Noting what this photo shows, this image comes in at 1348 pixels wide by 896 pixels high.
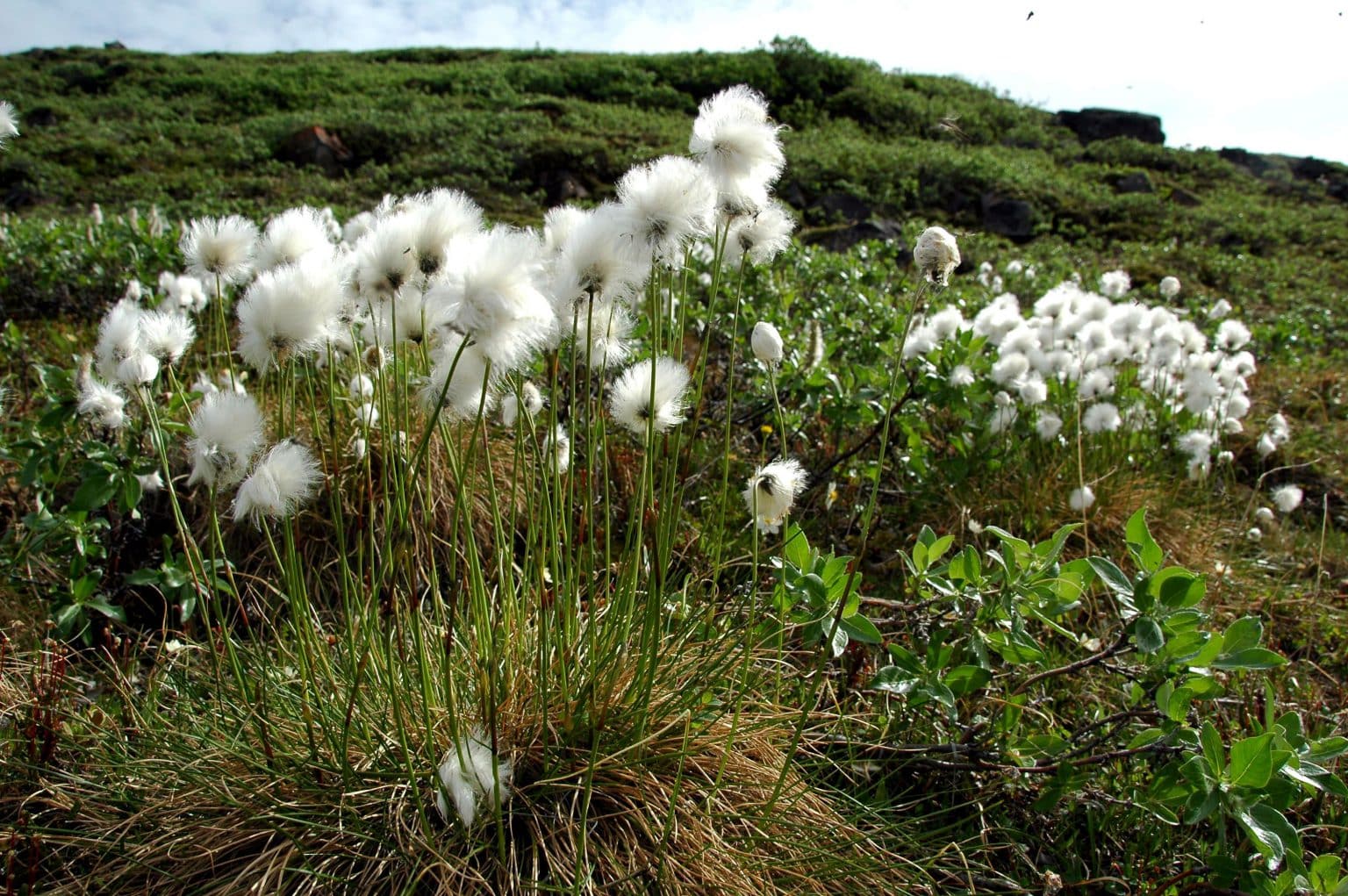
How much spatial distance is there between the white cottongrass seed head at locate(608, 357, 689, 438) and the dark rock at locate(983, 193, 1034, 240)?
1571 cm

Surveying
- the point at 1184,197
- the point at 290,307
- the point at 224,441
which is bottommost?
the point at 224,441

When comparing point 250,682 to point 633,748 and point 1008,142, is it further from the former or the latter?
point 1008,142

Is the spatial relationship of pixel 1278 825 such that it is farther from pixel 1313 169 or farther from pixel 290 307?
pixel 1313 169

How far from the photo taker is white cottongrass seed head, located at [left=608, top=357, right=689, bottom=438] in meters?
1.58

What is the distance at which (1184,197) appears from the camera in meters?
18.7

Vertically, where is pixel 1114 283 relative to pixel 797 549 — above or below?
above

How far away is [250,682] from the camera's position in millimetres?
1798

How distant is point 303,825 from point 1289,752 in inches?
71.7

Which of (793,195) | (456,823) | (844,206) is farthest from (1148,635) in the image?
(793,195)

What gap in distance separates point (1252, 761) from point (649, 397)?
129 centimetres

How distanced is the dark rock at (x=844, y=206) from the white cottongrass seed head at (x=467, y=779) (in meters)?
14.9

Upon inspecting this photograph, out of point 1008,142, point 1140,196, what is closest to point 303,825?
point 1140,196

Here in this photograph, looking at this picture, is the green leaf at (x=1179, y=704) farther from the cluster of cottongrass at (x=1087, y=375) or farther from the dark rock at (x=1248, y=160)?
the dark rock at (x=1248, y=160)

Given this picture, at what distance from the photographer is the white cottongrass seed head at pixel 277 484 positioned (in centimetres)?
136
